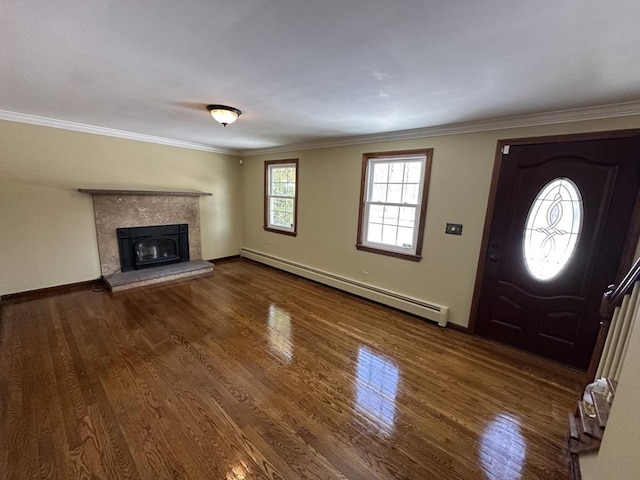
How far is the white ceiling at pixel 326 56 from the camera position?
1.21 metres

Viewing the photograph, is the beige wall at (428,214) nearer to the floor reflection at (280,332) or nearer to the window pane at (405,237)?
the window pane at (405,237)

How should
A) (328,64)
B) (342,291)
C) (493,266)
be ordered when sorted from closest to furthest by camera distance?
1. (328,64)
2. (493,266)
3. (342,291)

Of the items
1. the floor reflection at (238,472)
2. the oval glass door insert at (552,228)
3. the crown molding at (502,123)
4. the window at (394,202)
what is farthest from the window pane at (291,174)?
the floor reflection at (238,472)

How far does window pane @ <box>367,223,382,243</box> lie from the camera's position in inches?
149

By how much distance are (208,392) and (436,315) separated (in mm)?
2618

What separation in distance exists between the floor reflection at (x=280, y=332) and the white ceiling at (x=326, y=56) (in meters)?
2.39

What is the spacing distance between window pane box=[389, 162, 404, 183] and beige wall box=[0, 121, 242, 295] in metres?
3.76

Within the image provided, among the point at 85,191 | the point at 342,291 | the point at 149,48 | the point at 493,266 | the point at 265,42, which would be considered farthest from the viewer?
the point at 342,291

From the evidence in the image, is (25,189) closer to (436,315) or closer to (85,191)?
(85,191)

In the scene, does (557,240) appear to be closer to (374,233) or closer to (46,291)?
(374,233)

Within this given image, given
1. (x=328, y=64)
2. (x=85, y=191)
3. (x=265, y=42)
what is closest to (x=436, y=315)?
(x=328, y=64)

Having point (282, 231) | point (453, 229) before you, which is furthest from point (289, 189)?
point (453, 229)

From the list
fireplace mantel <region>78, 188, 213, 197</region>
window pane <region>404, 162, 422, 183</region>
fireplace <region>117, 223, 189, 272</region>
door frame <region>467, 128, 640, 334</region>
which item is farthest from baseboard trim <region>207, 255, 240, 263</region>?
door frame <region>467, 128, 640, 334</region>

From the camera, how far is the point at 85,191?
3648 millimetres
